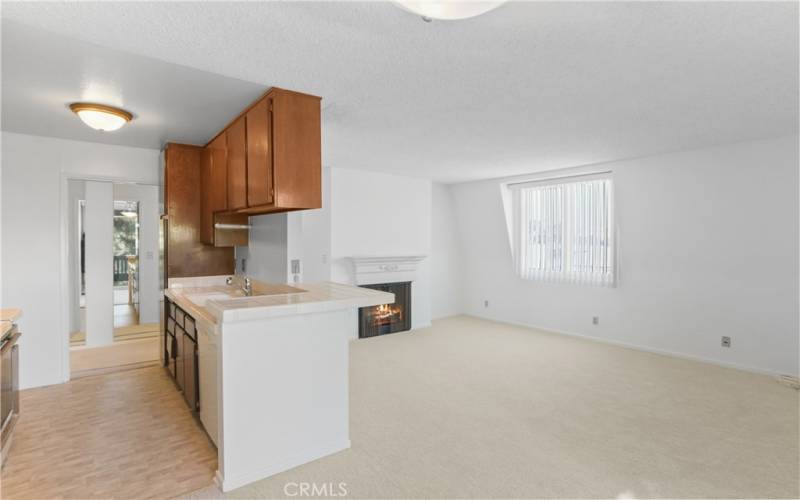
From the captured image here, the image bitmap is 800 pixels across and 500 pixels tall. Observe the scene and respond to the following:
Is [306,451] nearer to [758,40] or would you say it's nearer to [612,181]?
[758,40]

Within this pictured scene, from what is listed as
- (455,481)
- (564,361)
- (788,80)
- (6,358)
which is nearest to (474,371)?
(564,361)

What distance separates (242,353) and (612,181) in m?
4.87

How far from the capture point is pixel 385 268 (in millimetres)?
5902

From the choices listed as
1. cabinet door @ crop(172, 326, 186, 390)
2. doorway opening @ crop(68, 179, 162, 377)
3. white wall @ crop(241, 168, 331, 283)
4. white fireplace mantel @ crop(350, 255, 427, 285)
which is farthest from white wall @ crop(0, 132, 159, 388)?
white fireplace mantel @ crop(350, 255, 427, 285)

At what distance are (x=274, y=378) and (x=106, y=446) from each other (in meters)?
1.37

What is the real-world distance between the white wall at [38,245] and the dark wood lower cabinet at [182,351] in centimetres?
94

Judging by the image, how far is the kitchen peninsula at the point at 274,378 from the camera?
221 centimetres

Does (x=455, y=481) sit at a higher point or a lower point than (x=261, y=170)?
lower

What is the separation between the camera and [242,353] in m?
2.23

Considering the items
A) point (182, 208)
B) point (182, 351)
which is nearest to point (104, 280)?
point (182, 208)

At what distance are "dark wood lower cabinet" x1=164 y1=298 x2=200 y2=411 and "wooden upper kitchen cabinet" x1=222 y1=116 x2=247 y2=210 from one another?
3.15 feet

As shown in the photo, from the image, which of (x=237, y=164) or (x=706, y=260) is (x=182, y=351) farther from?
(x=706, y=260)

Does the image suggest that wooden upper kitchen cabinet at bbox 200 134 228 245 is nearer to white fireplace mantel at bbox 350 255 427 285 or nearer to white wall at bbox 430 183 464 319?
white fireplace mantel at bbox 350 255 427 285

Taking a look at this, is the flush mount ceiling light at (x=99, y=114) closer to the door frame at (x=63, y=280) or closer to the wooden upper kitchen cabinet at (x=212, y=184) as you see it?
the wooden upper kitchen cabinet at (x=212, y=184)
